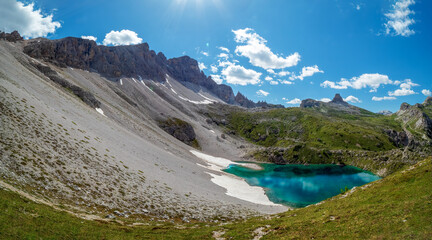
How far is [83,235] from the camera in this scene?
1598cm

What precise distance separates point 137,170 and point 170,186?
761cm

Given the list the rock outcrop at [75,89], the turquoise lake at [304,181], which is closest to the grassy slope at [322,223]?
the turquoise lake at [304,181]

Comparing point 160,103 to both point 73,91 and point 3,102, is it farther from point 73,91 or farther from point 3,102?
point 3,102

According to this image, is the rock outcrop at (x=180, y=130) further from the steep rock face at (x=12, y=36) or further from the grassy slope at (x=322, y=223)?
the grassy slope at (x=322, y=223)

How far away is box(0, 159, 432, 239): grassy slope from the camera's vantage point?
45.1 feet

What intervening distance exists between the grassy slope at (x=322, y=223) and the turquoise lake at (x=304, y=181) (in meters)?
43.4

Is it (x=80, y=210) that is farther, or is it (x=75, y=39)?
(x=75, y=39)

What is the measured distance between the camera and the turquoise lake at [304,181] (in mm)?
70000

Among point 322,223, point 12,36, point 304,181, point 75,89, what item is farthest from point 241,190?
point 12,36

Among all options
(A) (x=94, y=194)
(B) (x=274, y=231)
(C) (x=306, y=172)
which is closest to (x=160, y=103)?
(C) (x=306, y=172)

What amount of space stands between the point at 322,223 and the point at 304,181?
85.4 metres

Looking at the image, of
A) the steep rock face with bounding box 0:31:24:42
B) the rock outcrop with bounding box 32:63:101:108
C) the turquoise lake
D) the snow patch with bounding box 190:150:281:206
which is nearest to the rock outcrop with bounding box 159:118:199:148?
the turquoise lake

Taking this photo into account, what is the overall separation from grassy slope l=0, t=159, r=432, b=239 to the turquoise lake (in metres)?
43.4

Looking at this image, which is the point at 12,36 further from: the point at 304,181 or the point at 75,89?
the point at 304,181
